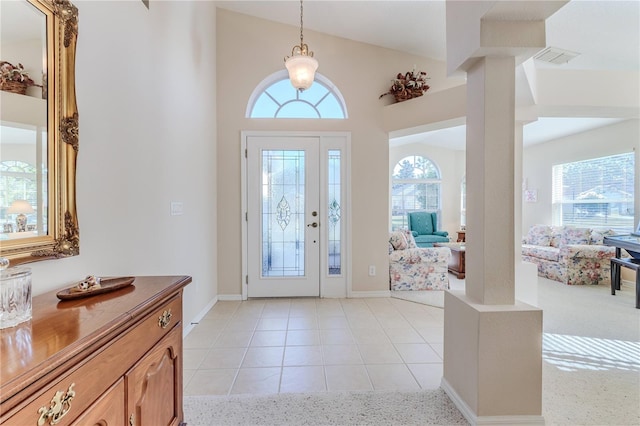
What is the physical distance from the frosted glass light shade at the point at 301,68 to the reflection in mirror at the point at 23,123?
6.51 ft

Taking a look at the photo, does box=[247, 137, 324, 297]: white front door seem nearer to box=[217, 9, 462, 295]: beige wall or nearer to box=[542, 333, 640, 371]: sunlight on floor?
box=[217, 9, 462, 295]: beige wall

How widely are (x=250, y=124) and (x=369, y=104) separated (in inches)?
63.7

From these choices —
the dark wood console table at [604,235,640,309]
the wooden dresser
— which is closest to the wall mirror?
the wooden dresser

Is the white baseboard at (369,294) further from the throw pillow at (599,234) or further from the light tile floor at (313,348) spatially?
the throw pillow at (599,234)

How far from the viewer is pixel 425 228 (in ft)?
25.5

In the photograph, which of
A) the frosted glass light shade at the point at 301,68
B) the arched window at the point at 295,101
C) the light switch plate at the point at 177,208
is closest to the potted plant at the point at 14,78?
the light switch plate at the point at 177,208

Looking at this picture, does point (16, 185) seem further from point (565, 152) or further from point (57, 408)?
point (565, 152)

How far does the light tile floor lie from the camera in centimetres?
204

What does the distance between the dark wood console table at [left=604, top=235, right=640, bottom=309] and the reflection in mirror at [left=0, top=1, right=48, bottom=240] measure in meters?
5.54

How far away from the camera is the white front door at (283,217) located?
3863mm

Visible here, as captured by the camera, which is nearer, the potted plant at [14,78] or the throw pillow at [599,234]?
the potted plant at [14,78]

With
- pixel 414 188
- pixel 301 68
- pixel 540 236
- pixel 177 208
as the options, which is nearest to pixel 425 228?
pixel 414 188

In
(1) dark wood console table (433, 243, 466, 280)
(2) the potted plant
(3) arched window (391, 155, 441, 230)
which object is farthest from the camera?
(3) arched window (391, 155, 441, 230)

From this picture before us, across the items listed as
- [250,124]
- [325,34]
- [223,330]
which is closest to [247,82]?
[250,124]
